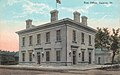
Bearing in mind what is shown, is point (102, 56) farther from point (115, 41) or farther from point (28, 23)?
point (28, 23)

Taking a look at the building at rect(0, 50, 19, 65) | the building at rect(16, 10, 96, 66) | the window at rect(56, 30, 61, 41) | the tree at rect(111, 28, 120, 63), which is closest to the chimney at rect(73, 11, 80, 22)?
the building at rect(16, 10, 96, 66)

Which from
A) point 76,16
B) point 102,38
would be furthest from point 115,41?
point 76,16

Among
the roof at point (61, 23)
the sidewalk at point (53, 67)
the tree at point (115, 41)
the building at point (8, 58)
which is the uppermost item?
the roof at point (61, 23)

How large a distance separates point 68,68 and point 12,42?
41 centimetres

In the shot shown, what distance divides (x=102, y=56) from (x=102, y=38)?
206mm

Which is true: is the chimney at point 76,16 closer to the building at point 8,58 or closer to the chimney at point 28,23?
the chimney at point 28,23

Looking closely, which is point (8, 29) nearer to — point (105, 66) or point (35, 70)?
point (35, 70)

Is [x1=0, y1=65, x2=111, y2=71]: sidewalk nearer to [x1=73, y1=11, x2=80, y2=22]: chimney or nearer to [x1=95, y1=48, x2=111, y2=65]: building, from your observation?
[x1=95, y1=48, x2=111, y2=65]: building

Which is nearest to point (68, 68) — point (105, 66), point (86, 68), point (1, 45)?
point (86, 68)

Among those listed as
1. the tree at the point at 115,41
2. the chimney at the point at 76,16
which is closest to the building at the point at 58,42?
the chimney at the point at 76,16

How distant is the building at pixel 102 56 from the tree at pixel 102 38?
0.11 feet

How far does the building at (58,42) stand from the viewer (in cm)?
182

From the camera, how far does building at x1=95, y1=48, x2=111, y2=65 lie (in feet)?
6.35

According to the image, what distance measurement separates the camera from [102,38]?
2033mm
